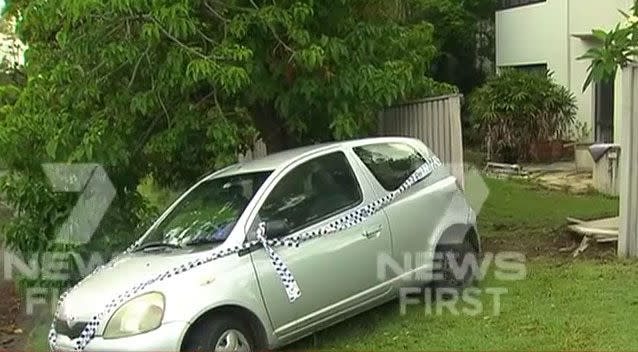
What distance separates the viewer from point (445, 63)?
23172mm

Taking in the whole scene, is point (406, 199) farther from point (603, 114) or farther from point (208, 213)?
point (603, 114)

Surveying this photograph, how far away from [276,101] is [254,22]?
906mm

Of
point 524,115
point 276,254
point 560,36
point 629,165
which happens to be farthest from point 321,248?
point 560,36

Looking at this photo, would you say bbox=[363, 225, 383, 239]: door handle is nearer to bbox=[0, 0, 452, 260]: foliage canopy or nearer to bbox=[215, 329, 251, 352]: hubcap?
bbox=[215, 329, 251, 352]: hubcap

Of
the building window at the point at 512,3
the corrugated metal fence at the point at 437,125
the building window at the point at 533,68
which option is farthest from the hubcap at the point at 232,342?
the building window at the point at 512,3

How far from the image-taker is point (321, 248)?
5.75 metres

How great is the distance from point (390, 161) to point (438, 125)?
2.70 metres

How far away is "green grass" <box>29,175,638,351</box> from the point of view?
5.68m

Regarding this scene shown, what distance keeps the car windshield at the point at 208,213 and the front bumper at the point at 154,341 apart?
0.78 m

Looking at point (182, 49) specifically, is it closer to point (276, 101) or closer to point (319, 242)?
point (276, 101)

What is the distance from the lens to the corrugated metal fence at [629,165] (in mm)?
7734

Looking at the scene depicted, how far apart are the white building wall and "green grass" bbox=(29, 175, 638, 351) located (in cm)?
953

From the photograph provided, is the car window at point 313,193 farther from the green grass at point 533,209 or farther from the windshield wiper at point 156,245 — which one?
the green grass at point 533,209

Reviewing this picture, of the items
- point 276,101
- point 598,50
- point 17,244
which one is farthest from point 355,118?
point 17,244
